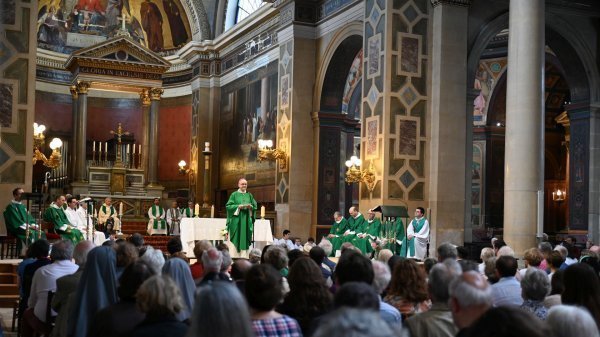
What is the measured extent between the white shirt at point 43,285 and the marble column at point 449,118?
1282 cm

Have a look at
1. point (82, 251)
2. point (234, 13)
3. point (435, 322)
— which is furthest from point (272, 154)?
point (435, 322)

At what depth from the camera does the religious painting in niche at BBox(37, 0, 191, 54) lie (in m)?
31.8

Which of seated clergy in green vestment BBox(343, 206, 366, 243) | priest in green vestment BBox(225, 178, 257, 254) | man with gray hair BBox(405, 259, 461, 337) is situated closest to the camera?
man with gray hair BBox(405, 259, 461, 337)

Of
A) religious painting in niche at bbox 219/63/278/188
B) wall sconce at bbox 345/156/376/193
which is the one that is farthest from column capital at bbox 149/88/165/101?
wall sconce at bbox 345/156/376/193

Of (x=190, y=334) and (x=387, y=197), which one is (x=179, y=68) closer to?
(x=387, y=197)

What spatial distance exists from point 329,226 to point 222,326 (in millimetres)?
21144

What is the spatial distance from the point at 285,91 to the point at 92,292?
1927cm

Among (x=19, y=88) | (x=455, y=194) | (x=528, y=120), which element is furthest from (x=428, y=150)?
(x=19, y=88)

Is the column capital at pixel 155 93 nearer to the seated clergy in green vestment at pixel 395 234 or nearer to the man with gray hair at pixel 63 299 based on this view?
the seated clergy in green vestment at pixel 395 234

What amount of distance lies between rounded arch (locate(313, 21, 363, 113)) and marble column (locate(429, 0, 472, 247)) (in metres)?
2.96

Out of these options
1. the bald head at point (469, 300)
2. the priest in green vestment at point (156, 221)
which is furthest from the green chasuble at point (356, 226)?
the bald head at point (469, 300)

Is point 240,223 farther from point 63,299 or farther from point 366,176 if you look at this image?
point 63,299

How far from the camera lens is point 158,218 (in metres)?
27.4

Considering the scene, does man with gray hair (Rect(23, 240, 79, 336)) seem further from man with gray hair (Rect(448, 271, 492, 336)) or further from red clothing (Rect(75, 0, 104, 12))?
red clothing (Rect(75, 0, 104, 12))
